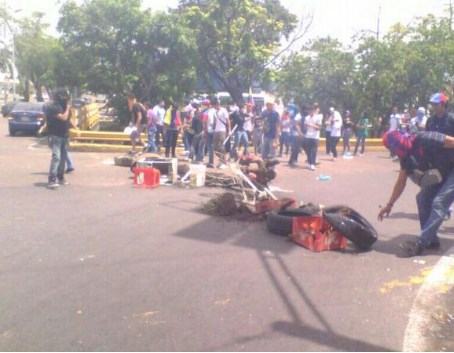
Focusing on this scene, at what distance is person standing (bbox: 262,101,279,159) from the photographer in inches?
548

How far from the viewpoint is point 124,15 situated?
2217cm

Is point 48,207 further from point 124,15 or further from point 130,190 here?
point 124,15

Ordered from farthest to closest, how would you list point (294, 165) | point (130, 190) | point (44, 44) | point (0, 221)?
point (44, 44) → point (294, 165) → point (130, 190) → point (0, 221)

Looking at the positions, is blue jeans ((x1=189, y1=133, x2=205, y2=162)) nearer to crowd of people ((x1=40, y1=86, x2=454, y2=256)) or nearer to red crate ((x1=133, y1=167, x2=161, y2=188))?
crowd of people ((x1=40, y1=86, x2=454, y2=256))

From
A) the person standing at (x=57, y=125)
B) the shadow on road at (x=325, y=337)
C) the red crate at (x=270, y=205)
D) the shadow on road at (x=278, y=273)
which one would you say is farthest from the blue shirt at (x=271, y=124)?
the shadow on road at (x=325, y=337)

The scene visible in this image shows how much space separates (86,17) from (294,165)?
1252cm

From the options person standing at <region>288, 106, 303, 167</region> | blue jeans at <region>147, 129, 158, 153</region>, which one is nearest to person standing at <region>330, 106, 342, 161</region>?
person standing at <region>288, 106, 303, 167</region>

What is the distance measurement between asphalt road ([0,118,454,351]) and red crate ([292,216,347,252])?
0.11 meters

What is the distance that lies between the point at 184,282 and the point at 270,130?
29.7ft

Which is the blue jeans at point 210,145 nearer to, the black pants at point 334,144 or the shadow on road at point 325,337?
the black pants at point 334,144

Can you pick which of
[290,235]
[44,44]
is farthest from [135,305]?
[44,44]

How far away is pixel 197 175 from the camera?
10625mm

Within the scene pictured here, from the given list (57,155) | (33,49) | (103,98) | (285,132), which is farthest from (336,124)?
(33,49)

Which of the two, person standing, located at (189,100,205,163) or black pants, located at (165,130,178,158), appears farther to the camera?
black pants, located at (165,130,178,158)
